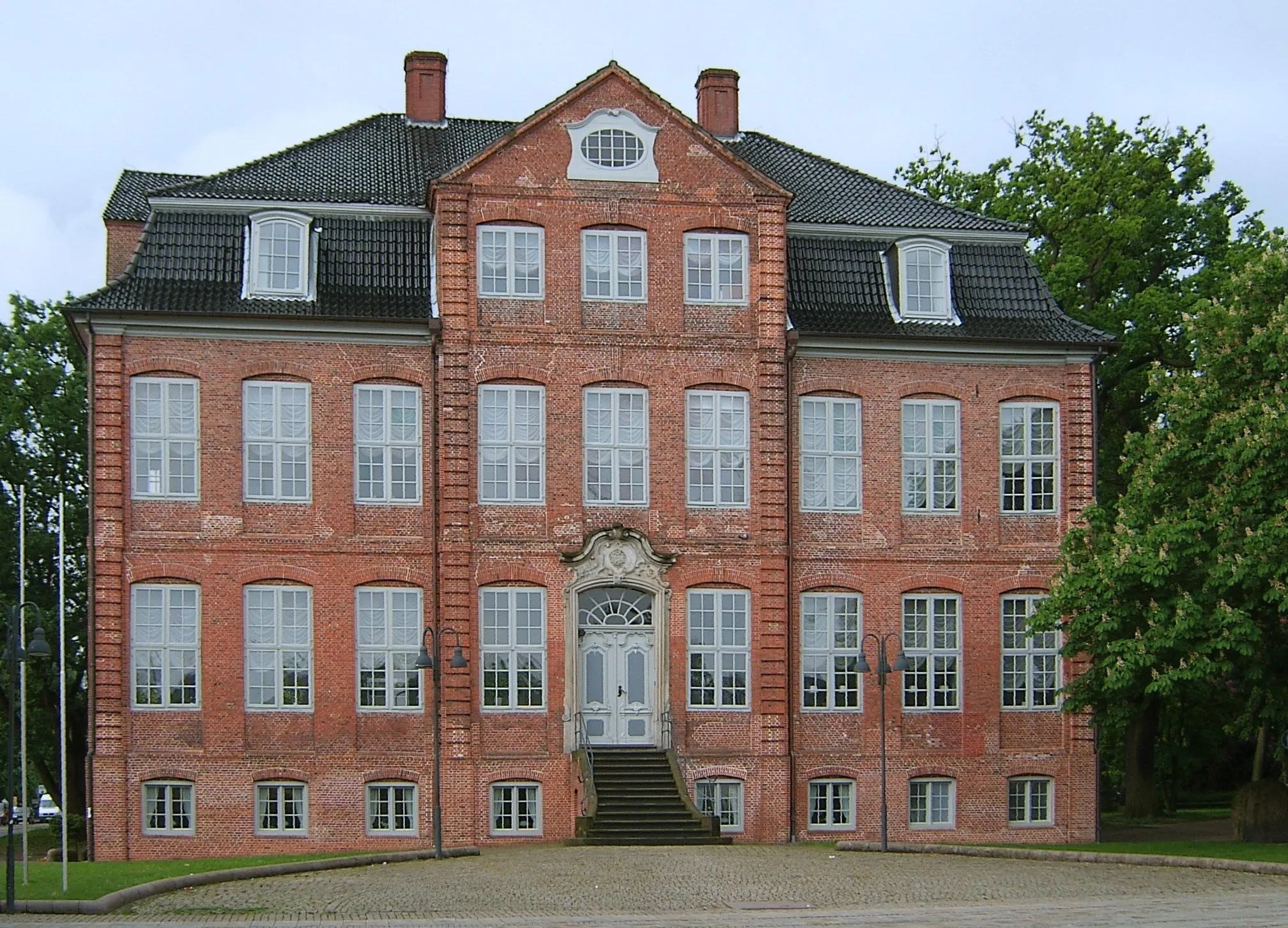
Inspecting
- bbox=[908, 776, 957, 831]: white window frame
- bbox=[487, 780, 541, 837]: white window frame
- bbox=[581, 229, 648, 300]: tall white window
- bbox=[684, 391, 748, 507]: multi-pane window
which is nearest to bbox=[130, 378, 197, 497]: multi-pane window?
bbox=[487, 780, 541, 837]: white window frame

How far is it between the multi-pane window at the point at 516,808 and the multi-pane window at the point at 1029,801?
8.89 metres

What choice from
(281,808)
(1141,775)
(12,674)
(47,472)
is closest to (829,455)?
(281,808)

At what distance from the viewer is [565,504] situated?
120 ft

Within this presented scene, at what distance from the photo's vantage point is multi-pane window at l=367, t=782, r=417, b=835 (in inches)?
1404

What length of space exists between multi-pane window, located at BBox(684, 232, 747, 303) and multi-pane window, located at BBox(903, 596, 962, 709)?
6703mm

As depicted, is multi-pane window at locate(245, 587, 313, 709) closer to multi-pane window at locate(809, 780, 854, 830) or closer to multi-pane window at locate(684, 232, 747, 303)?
multi-pane window at locate(684, 232, 747, 303)

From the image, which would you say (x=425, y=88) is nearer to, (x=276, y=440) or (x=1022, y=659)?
(x=276, y=440)

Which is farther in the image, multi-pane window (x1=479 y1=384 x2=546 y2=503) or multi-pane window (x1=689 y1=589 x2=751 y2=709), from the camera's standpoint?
multi-pane window (x1=689 y1=589 x2=751 y2=709)

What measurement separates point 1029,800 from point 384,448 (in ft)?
45.1

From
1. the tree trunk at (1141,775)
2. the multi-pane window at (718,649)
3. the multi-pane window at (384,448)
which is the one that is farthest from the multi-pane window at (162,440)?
the tree trunk at (1141,775)

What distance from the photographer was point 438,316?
119 feet

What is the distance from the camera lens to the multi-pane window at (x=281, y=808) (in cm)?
3522

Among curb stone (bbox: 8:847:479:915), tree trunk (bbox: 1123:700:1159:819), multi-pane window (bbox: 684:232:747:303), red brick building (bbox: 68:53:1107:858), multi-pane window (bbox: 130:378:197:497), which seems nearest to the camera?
curb stone (bbox: 8:847:479:915)

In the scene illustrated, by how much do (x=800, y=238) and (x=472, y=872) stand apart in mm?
15644
